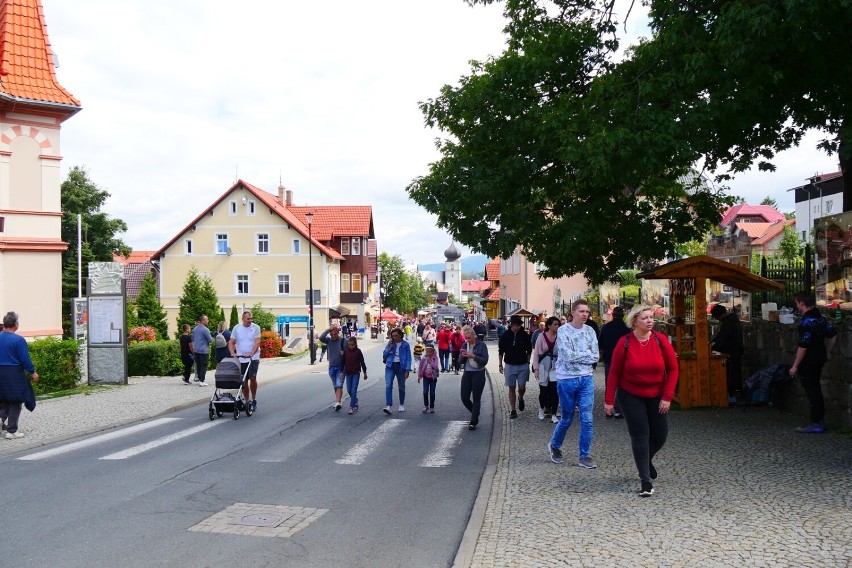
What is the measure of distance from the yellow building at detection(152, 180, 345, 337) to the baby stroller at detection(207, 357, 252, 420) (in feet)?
151

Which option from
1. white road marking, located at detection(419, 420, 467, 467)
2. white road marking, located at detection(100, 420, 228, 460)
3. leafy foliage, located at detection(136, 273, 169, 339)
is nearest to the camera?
white road marking, located at detection(419, 420, 467, 467)

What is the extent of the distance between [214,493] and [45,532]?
1.82 m

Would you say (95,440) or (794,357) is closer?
(95,440)

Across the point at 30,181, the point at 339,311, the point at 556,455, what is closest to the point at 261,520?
the point at 556,455

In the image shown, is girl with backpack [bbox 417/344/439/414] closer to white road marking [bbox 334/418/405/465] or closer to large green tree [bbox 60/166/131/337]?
white road marking [bbox 334/418/405/465]

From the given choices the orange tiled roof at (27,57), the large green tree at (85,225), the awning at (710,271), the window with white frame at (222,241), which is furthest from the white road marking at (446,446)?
the window with white frame at (222,241)

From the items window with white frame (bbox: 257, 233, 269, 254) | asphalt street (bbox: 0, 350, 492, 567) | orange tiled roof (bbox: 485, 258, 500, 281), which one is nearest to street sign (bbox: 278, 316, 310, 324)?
window with white frame (bbox: 257, 233, 269, 254)

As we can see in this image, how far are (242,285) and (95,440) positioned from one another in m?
50.8

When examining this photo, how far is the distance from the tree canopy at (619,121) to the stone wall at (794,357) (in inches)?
94.6

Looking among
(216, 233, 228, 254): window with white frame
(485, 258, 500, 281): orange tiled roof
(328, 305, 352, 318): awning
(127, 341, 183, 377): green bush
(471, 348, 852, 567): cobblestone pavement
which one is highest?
(216, 233, 228, 254): window with white frame

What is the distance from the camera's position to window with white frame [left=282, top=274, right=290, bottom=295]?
201ft

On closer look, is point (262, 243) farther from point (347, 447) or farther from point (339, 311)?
point (347, 447)

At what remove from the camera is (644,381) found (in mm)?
7398

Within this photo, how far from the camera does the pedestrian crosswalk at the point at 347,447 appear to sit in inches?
400
